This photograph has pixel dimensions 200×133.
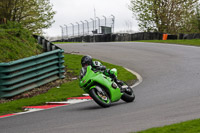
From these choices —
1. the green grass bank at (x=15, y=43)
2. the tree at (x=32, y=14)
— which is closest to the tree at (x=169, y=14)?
the tree at (x=32, y=14)

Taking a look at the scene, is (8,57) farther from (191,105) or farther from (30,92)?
(191,105)

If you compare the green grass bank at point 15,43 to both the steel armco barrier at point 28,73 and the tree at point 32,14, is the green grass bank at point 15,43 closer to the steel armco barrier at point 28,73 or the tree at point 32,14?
the steel armco barrier at point 28,73

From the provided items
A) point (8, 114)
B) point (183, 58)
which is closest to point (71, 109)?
point (8, 114)

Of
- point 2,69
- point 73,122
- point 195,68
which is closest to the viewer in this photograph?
point 73,122

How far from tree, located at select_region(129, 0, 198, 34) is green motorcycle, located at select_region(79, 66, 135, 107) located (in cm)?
3781

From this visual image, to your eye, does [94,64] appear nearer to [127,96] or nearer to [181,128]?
[127,96]

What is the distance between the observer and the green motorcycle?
8.12 meters

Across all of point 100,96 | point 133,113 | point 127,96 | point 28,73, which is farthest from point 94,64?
point 28,73

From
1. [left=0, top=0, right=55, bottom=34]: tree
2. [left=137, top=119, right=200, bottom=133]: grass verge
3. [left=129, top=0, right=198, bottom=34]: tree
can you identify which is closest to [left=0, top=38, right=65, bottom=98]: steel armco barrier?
[left=137, top=119, right=200, bottom=133]: grass verge

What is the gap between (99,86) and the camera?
27.3 feet

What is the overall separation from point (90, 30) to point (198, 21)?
13991 mm

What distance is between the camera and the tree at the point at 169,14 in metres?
45.0

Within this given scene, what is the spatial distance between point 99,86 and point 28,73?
184 inches

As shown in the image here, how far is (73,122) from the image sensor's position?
22.0ft
